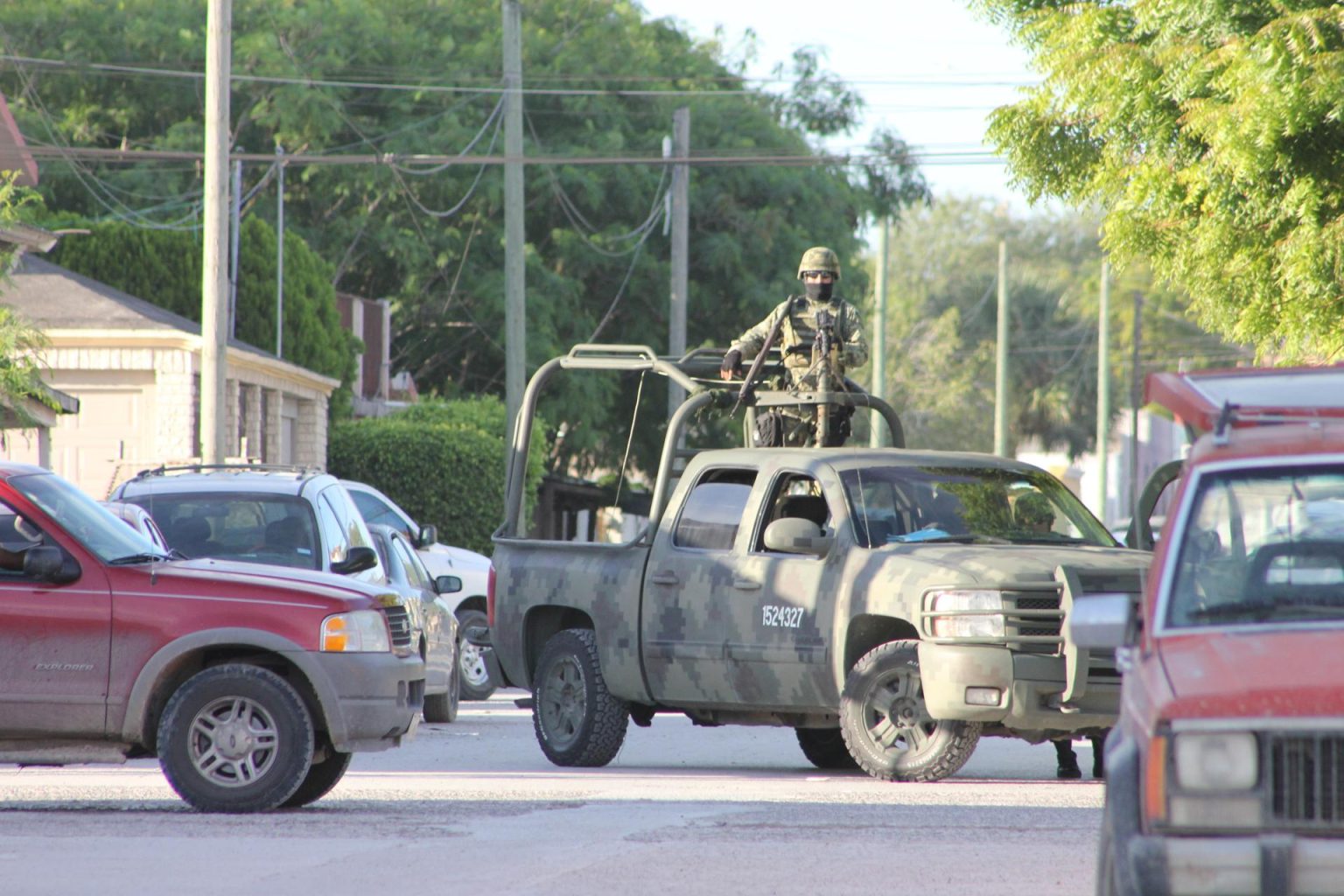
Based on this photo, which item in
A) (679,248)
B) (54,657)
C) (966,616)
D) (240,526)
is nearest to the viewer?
(54,657)

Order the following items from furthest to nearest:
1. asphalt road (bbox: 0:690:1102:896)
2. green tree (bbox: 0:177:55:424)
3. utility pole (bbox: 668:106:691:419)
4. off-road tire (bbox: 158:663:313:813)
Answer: utility pole (bbox: 668:106:691:419)
green tree (bbox: 0:177:55:424)
off-road tire (bbox: 158:663:313:813)
asphalt road (bbox: 0:690:1102:896)

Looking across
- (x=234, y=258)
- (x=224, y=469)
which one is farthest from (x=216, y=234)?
(x=234, y=258)

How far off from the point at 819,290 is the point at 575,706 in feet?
10.3

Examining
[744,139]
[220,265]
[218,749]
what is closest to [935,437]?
[744,139]

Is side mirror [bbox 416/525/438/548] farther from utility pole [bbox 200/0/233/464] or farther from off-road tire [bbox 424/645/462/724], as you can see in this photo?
utility pole [bbox 200/0/233/464]

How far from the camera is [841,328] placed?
14875mm

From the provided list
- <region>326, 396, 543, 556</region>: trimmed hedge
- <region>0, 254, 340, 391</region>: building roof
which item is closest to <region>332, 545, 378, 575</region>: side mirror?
<region>0, 254, 340, 391</region>: building roof

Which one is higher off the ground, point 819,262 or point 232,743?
point 819,262

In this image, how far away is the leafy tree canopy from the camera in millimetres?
44906

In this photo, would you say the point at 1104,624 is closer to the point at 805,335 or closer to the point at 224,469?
the point at 805,335

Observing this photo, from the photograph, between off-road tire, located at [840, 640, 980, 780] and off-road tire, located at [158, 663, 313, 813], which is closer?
off-road tire, located at [158, 663, 313, 813]

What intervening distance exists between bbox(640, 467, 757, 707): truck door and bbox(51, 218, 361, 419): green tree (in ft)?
85.4

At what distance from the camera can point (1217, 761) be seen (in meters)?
5.80

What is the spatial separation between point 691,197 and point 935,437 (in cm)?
3753
